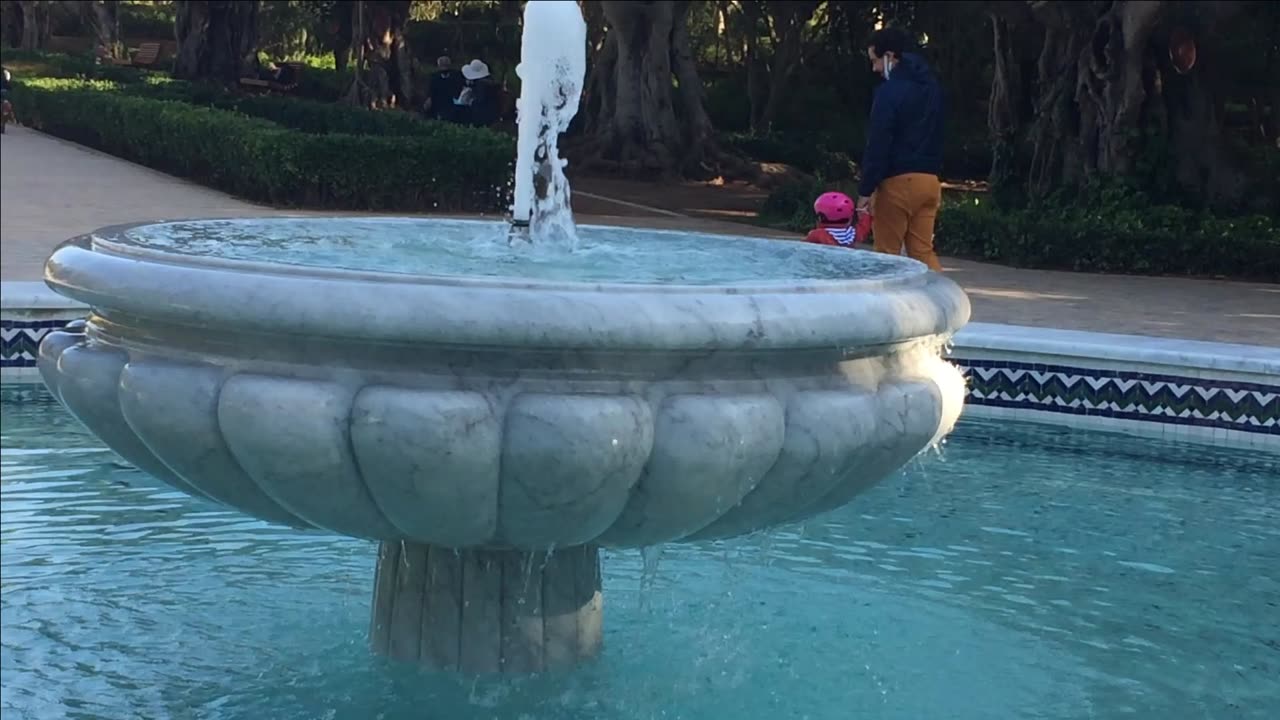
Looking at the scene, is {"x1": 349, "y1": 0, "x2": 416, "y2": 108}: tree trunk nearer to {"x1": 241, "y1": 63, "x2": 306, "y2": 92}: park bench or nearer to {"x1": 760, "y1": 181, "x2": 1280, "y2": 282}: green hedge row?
{"x1": 241, "y1": 63, "x2": 306, "y2": 92}: park bench

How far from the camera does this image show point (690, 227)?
1491 centimetres

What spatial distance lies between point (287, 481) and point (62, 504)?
111 inches

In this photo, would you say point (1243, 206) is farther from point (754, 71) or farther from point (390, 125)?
point (754, 71)

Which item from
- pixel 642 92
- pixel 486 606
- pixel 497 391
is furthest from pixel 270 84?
pixel 497 391

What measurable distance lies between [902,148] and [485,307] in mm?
5501

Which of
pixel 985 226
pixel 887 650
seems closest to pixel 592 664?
pixel 887 650

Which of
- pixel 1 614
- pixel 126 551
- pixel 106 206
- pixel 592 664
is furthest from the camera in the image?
pixel 106 206

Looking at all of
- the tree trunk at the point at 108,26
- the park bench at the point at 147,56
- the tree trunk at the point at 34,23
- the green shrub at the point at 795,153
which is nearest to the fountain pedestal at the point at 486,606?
the green shrub at the point at 795,153

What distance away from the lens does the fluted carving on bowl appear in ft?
8.70

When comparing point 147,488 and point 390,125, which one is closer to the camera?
point 147,488

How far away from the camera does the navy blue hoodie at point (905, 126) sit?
7613mm

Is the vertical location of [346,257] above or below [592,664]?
above

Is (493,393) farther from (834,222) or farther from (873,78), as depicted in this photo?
(873,78)

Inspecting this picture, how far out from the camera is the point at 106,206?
45.5ft
